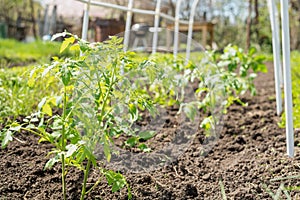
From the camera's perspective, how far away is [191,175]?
6.83 ft

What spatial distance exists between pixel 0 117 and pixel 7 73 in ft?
2.72

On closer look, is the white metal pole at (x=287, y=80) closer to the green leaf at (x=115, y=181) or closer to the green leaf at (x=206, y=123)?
the green leaf at (x=206, y=123)

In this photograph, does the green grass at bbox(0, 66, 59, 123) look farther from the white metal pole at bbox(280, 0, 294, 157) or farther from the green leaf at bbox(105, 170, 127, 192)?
the white metal pole at bbox(280, 0, 294, 157)

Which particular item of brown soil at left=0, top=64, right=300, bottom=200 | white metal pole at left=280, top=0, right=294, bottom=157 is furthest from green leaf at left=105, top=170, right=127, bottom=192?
white metal pole at left=280, top=0, right=294, bottom=157

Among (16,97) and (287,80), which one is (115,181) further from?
(16,97)

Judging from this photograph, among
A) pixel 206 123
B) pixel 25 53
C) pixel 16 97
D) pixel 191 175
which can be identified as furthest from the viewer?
pixel 25 53

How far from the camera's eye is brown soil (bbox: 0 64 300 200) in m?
1.81

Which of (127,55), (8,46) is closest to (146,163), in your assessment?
(127,55)

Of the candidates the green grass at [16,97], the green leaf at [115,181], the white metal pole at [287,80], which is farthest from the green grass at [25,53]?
the green leaf at [115,181]

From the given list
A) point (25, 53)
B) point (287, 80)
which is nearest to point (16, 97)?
point (287, 80)

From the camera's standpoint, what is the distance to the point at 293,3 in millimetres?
11031

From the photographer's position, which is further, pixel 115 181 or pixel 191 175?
pixel 191 175

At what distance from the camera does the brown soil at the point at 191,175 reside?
1.81 meters

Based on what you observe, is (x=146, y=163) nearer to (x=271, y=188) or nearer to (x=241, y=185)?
(x=241, y=185)
